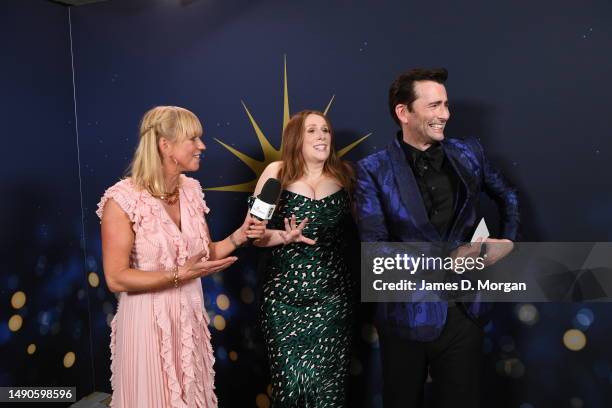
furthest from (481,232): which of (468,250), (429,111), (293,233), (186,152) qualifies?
(186,152)

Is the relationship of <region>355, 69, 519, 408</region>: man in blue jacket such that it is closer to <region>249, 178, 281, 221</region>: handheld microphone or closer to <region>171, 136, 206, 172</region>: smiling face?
<region>249, 178, 281, 221</region>: handheld microphone

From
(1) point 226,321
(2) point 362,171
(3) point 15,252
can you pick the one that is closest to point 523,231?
(2) point 362,171

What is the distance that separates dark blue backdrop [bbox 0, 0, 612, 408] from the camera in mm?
2977

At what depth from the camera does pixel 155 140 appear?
8.32 ft

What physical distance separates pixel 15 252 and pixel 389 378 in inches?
85.4

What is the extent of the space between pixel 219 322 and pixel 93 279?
905mm

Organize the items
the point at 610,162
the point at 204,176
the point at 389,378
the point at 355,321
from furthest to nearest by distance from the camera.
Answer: the point at 204,176 < the point at 355,321 < the point at 610,162 < the point at 389,378

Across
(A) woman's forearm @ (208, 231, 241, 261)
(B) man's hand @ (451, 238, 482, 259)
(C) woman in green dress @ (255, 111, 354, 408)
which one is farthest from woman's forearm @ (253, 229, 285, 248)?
(B) man's hand @ (451, 238, 482, 259)

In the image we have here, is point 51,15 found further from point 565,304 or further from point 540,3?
point 565,304

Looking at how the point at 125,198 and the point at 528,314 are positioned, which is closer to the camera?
the point at 125,198

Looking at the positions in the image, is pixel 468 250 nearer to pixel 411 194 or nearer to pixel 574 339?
pixel 411 194

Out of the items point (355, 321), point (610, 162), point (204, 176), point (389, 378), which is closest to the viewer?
point (389, 378)

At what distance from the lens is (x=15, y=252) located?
3564mm

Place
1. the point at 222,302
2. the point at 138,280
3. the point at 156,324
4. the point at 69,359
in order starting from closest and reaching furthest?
the point at 138,280, the point at 156,324, the point at 222,302, the point at 69,359
